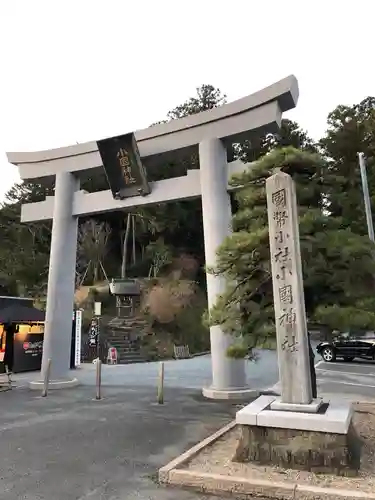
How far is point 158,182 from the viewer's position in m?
11.1

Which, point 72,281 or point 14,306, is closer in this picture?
point 72,281

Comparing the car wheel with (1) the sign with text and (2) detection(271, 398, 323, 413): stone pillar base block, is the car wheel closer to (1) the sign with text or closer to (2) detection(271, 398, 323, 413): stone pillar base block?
(1) the sign with text

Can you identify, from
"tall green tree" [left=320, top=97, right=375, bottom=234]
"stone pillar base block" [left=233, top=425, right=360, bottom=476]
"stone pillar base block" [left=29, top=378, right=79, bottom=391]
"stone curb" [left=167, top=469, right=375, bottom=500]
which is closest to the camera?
"stone curb" [left=167, top=469, right=375, bottom=500]

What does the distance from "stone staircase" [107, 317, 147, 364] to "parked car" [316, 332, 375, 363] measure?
8.49m

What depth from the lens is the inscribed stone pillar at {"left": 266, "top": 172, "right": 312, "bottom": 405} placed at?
5.20m

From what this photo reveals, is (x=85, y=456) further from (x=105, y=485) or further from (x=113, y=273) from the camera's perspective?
(x=113, y=273)

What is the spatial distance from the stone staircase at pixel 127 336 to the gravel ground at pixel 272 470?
15.2m

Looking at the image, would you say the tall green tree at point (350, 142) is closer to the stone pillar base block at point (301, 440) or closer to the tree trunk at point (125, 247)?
the tree trunk at point (125, 247)

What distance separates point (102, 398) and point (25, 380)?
16.2 ft

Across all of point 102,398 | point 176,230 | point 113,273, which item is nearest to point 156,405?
point 102,398

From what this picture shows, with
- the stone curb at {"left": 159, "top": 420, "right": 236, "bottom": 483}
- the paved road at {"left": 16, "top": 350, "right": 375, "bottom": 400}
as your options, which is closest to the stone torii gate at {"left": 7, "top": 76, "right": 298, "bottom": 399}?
the paved road at {"left": 16, "top": 350, "right": 375, "bottom": 400}

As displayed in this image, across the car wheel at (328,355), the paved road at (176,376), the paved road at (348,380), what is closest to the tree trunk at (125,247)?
the paved road at (176,376)

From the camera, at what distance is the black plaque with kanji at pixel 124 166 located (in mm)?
11000

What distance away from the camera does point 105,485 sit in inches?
177
